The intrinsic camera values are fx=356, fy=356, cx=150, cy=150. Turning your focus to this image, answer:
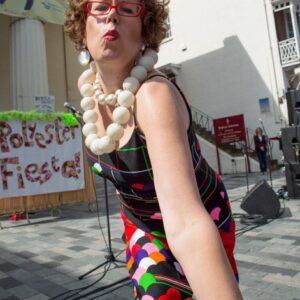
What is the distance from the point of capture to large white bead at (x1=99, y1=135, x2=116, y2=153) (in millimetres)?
1185

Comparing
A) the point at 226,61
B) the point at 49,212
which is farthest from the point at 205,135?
the point at 49,212

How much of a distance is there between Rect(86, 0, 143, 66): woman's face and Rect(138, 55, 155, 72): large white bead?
3 centimetres

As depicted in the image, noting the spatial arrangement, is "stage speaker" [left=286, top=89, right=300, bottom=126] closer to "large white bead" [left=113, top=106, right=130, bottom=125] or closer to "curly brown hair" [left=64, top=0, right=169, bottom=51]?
"curly brown hair" [left=64, top=0, right=169, bottom=51]

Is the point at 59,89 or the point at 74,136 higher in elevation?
the point at 59,89

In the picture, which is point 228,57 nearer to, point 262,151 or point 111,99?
point 262,151

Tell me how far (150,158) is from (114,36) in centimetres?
45

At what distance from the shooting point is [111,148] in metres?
1.19

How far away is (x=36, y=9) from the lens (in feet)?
32.9

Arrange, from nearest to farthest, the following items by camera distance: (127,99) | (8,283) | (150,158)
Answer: (150,158) → (127,99) → (8,283)

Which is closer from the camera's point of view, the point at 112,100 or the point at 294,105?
the point at 112,100

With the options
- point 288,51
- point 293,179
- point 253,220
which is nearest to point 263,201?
point 253,220

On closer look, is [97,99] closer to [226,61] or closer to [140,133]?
[140,133]

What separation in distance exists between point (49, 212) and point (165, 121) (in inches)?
316

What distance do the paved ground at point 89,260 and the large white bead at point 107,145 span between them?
2325mm
